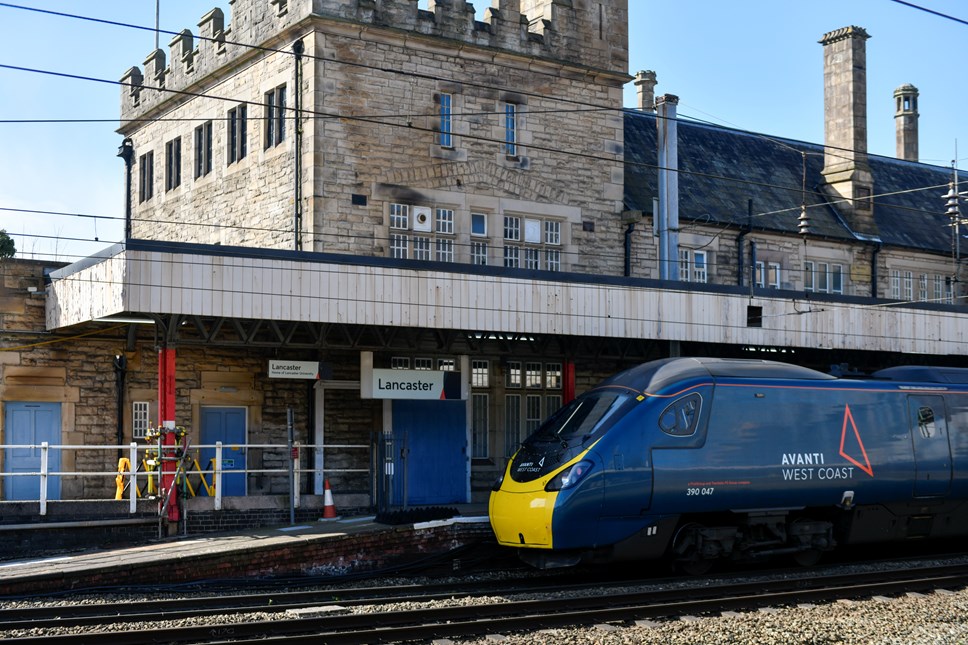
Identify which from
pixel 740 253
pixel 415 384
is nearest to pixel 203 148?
pixel 415 384

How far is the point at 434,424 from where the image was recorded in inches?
937

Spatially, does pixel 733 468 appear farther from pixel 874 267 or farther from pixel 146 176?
pixel 146 176

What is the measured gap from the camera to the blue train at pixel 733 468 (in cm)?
1534

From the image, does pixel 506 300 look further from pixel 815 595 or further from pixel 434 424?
pixel 815 595

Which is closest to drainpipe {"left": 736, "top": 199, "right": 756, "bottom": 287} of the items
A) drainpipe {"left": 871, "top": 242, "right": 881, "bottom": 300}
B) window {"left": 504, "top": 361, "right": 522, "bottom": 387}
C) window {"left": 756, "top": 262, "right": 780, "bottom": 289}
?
window {"left": 756, "top": 262, "right": 780, "bottom": 289}

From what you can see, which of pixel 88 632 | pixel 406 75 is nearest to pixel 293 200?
pixel 406 75

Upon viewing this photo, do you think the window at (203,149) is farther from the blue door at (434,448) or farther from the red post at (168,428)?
the red post at (168,428)

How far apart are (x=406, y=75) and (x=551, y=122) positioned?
12.7ft

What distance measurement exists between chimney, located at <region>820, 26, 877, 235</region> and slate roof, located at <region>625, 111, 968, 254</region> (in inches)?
18.9

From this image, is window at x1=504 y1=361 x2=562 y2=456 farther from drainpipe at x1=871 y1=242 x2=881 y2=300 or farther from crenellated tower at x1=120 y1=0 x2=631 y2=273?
drainpipe at x1=871 y1=242 x2=881 y2=300

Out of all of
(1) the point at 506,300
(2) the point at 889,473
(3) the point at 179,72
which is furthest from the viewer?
(3) the point at 179,72

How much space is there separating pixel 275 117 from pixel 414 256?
4.28m

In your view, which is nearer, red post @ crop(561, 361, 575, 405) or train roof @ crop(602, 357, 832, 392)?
train roof @ crop(602, 357, 832, 392)

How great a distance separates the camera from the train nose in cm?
1509
